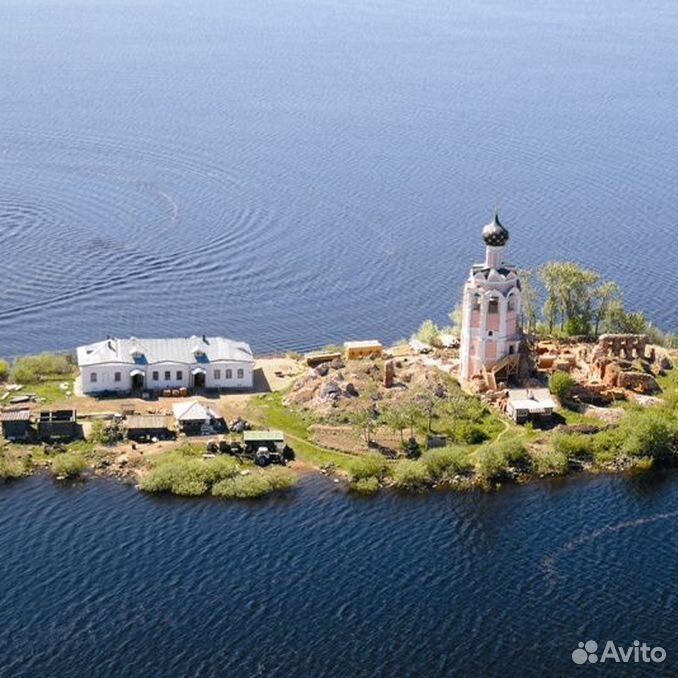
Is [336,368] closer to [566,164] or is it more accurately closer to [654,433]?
[654,433]

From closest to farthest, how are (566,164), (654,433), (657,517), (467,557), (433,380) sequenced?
1. (467,557)
2. (657,517)
3. (654,433)
4. (433,380)
5. (566,164)

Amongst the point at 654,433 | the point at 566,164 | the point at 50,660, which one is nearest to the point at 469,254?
the point at 566,164

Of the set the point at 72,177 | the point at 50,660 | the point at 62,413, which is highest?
the point at 72,177

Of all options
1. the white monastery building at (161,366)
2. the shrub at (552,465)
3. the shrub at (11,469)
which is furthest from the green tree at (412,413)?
the shrub at (11,469)

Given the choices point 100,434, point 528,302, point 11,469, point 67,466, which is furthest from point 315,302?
point 11,469

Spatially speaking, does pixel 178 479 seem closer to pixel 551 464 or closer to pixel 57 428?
pixel 57 428

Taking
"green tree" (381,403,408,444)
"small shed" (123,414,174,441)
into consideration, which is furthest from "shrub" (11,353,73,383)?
"green tree" (381,403,408,444)

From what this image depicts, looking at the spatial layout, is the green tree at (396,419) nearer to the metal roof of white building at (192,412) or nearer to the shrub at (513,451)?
the shrub at (513,451)
